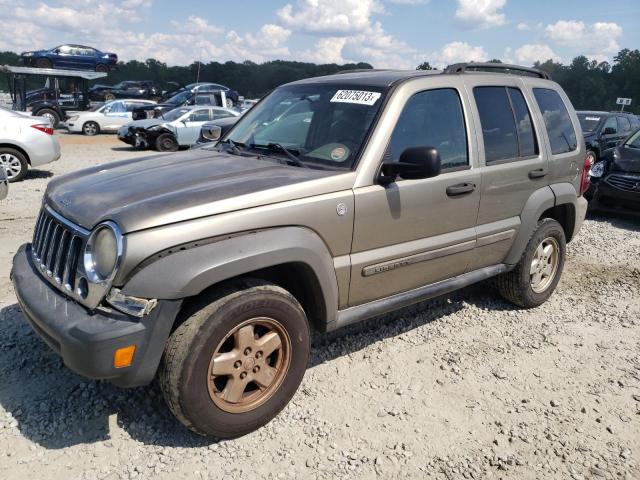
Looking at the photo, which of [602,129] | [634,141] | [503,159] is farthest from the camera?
[602,129]

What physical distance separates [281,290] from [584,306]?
11.2 feet

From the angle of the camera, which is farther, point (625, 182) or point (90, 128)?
point (90, 128)

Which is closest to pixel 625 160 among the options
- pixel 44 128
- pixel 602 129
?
pixel 602 129

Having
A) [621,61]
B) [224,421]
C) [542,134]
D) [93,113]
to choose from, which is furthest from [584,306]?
[621,61]

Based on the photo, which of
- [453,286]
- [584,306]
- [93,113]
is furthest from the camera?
[93,113]

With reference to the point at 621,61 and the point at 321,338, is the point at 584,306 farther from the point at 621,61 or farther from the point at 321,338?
the point at 621,61

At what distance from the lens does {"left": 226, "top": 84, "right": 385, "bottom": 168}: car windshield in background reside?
3.37 meters

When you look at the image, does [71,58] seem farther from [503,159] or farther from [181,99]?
[503,159]

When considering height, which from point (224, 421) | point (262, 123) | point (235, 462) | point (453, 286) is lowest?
point (235, 462)

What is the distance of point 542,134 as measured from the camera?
14.8ft

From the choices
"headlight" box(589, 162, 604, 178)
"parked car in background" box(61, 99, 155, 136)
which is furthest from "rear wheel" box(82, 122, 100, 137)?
"headlight" box(589, 162, 604, 178)

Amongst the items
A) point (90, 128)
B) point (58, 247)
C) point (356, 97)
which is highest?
point (356, 97)

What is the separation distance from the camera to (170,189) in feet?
9.49

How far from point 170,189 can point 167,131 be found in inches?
548
